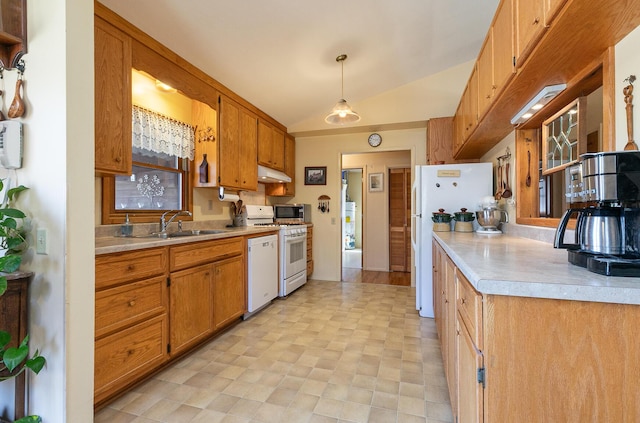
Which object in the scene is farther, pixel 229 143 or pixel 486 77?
pixel 229 143

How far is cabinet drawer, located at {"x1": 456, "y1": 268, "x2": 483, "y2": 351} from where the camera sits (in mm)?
902

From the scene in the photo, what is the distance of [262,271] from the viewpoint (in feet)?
10.6

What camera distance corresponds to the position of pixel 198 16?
211 centimetres

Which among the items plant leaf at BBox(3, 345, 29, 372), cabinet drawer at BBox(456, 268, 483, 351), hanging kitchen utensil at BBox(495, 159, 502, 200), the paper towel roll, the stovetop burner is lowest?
plant leaf at BBox(3, 345, 29, 372)

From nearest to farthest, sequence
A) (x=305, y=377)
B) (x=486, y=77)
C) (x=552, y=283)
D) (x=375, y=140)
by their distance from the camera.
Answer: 1. (x=552, y=283)
2. (x=305, y=377)
3. (x=486, y=77)
4. (x=375, y=140)

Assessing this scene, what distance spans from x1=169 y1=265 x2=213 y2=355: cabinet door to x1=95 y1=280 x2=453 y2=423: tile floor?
0.17 metres

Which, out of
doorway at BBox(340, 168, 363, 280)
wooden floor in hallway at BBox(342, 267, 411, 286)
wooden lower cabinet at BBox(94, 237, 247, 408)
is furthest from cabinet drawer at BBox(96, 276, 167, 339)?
doorway at BBox(340, 168, 363, 280)

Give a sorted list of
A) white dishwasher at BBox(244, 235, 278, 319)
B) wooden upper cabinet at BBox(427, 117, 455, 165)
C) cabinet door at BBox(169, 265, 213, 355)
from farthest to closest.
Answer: wooden upper cabinet at BBox(427, 117, 455, 165) < white dishwasher at BBox(244, 235, 278, 319) < cabinet door at BBox(169, 265, 213, 355)

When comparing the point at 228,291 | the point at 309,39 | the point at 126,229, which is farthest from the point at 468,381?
the point at 309,39

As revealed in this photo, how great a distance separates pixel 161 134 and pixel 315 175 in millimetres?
2551

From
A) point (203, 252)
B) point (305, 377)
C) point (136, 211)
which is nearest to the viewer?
point (305, 377)

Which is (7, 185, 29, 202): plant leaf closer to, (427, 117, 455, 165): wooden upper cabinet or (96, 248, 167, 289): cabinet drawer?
(96, 248, 167, 289): cabinet drawer

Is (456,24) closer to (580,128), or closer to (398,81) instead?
(398,81)

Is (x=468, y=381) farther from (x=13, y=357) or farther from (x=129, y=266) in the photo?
(x=129, y=266)
